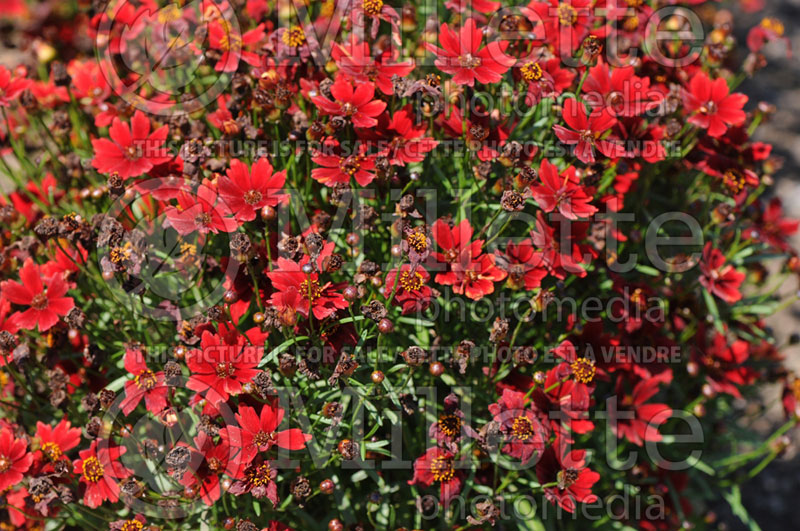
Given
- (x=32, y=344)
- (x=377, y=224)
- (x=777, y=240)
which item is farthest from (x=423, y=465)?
(x=777, y=240)

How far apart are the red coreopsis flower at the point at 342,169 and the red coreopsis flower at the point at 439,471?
0.91 metres

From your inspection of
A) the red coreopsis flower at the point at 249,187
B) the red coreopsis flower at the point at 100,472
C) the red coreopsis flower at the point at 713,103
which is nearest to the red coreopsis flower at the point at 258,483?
the red coreopsis flower at the point at 100,472

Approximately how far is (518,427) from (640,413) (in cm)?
66

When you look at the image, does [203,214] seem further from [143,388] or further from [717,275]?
[717,275]

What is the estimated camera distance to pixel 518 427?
2.23 meters

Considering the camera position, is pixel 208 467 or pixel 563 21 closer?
pixel 208 467

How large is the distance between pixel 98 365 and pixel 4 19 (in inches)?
140

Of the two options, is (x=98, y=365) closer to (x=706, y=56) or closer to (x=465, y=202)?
→ (x=465, y=202)

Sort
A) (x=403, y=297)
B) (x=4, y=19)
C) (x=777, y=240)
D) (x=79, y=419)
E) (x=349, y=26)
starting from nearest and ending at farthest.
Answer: (x=403, y=297)
(x=79, y=419)
(x=349, y=26)
(x=777, y=240)
(x=4, y=19)

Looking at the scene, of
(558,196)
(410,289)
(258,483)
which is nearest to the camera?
(258,483)

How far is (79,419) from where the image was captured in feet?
7.98

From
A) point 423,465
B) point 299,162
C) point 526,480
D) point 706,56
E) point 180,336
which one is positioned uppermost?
point 706,56

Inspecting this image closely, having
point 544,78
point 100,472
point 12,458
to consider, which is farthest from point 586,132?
point 12,458

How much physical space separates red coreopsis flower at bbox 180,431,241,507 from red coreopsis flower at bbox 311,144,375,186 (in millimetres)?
866
